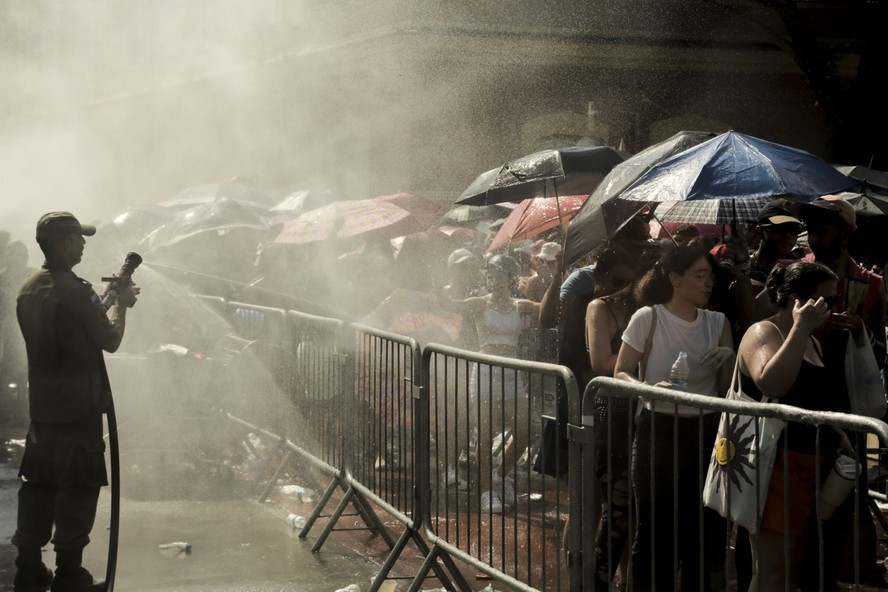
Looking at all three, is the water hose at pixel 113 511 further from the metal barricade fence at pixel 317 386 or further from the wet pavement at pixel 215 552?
the metal barricade fence at pixel 317 386

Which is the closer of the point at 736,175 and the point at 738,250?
the point at 736,175

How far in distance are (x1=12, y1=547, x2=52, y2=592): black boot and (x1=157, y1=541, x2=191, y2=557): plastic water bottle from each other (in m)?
0.89

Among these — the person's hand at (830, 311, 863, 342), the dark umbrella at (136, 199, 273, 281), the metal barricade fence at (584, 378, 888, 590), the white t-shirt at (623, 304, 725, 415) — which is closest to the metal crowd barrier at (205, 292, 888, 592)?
the metal barricade fence at (584, 378, 888, 590)

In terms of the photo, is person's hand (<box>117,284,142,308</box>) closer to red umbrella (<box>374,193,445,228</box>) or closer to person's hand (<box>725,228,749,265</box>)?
person's hand (<box>725,228,749,265</box>)

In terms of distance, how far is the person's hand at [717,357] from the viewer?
4.53 metres

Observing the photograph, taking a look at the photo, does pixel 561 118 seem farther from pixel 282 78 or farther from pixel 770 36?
pixel 282 78

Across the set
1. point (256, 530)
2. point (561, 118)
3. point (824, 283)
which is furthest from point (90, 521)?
point (561, 118)

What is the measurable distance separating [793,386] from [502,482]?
1448 millimetres

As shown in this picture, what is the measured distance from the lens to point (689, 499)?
13.9 feet

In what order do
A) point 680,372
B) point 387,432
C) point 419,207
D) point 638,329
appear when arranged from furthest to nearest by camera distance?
point 419,207, point 387,432, point 638,329, point 680,372

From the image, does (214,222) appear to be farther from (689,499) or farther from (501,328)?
(689,499)

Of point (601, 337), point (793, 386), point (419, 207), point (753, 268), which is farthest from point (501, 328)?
point (793, 386)

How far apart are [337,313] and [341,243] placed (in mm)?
2524

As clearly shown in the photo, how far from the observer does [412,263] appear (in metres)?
→ 12.9
